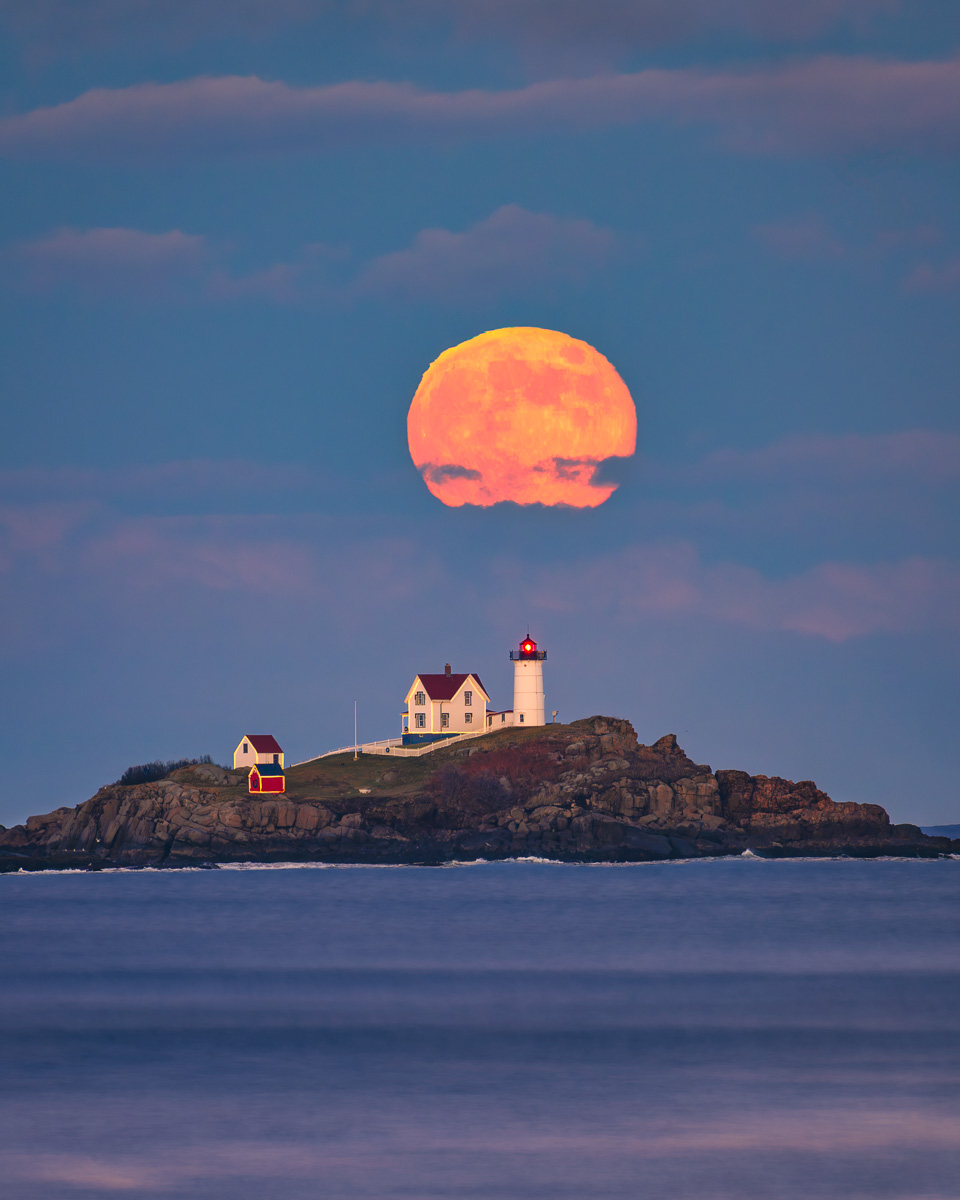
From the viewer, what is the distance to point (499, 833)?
336 ft

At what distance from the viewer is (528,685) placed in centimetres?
11962

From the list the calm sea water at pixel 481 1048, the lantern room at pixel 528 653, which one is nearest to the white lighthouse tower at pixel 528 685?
the lantern room at pixel 528 653

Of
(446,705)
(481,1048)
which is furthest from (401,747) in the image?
(481,1048)

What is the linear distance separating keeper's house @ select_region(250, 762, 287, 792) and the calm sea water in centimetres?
2585

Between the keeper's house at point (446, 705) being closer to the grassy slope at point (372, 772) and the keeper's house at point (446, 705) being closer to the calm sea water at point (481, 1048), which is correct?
the grassy slope at point (372, 772)

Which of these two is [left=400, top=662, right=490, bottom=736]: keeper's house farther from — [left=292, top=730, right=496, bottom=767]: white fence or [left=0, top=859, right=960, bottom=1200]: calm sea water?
[left=0, top=859, right=960, bottom=1200]: calm sea water

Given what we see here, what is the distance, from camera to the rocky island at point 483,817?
10050 centimetres

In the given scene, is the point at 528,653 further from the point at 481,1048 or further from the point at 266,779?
the point at 481,1048

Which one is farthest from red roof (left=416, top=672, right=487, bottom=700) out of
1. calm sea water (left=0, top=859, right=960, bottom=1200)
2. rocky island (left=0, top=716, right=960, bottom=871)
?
calm sea water (left=0, top=859, right=960, bottom=1200)

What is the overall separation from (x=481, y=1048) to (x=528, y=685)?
80.1 meters

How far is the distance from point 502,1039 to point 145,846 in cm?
6587

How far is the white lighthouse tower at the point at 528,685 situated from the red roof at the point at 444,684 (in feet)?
13.1

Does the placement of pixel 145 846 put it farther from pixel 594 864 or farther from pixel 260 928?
pixel 260 928

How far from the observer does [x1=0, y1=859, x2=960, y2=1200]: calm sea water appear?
26.3 metres
